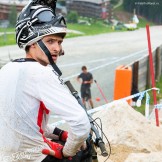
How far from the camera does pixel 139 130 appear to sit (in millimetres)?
7750

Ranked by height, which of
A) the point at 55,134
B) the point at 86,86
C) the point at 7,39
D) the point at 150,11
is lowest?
the point at 7,39

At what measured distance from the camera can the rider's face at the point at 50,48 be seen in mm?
3154

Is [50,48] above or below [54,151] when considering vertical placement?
above

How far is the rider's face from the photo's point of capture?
3.15m

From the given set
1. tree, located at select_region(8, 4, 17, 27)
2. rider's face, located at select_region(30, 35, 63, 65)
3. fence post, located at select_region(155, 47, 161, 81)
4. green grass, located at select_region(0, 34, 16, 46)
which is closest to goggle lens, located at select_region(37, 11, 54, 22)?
rider's face, located at select_region(30, 35, 63, 65)

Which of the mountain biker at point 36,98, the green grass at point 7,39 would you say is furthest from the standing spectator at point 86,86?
the green grass at point 7,39

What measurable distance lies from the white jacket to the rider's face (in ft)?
0.37

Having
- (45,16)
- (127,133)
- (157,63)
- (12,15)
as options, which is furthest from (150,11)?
(12,15)

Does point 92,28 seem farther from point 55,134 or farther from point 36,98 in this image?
point 36,98

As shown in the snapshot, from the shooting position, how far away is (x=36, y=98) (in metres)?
3.00

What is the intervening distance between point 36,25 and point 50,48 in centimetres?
18

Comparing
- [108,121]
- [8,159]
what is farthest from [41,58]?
[108,121]

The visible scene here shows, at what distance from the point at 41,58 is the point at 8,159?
0.70 m

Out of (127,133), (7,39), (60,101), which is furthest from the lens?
(7,39)
